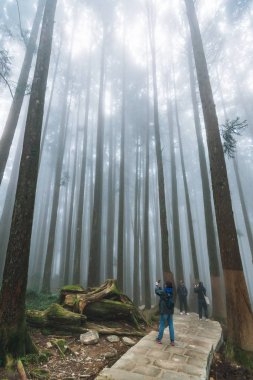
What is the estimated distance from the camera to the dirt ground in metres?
4.29

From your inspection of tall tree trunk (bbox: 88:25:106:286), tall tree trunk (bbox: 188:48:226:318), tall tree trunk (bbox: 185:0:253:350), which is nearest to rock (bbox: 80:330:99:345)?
tall tree trunk (bbox: 185:0:253:350)


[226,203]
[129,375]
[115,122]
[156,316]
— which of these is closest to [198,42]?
[226,203]

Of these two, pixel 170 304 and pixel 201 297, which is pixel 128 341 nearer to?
pixel 170 304

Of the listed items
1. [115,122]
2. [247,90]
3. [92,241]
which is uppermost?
[247,90]

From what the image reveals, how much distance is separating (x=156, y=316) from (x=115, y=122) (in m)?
22.6

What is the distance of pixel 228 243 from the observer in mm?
6371

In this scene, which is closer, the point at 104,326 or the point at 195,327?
the point at 104,326

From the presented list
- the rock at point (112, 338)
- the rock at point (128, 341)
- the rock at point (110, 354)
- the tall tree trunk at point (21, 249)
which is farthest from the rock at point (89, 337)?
the tall tree trunk at point (21, 249)

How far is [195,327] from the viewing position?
8.70 metres

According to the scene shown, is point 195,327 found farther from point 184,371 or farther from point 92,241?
point 92,241

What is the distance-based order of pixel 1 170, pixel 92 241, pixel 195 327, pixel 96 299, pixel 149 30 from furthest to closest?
pixel 149 30, pixel 92 241, pixel 1 170, pixel 195 327, pixel 96 299

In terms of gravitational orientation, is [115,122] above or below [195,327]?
above

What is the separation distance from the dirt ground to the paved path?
1.21ft

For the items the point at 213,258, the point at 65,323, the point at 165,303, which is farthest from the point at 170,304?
the point at 213,258
